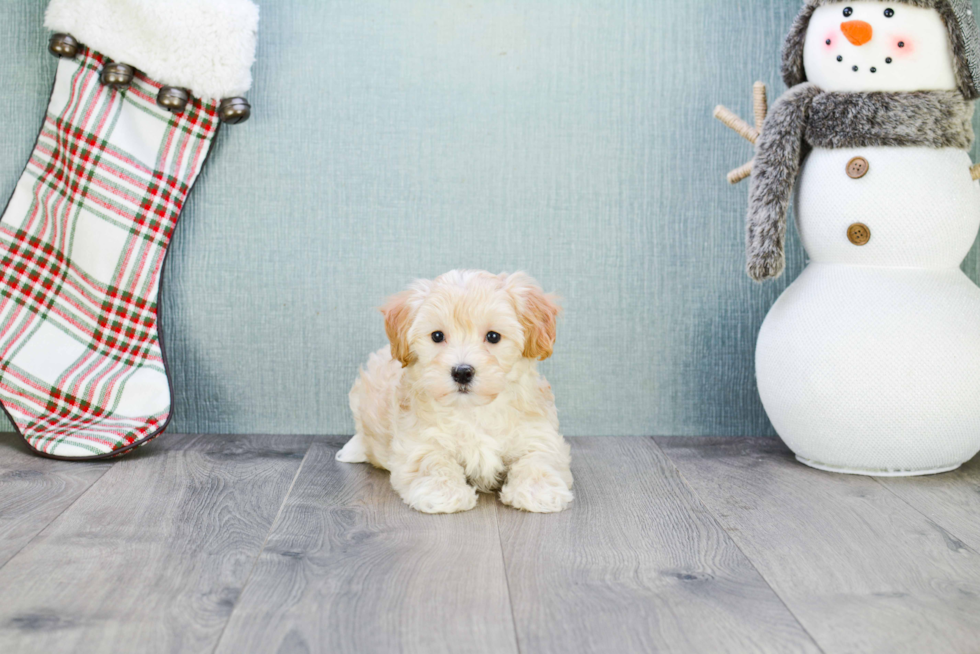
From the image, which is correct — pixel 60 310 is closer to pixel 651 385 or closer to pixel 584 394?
pixel 584 394

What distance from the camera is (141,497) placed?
5.24ft

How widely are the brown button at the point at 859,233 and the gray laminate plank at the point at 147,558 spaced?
1.27 metres

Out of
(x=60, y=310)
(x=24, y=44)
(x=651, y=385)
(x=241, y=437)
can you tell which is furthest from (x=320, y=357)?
(x=24, y=44)

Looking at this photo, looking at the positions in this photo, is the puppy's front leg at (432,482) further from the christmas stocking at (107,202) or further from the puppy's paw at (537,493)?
the christmas stocking at (107,202)

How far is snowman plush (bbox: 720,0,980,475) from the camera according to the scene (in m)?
1.70

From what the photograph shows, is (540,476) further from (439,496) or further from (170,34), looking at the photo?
(170,34)

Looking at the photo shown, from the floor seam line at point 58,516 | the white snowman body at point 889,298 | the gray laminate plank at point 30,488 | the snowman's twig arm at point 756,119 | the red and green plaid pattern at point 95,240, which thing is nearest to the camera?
the floor seam line at point 58,516

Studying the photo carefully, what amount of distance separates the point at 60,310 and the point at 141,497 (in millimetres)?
633

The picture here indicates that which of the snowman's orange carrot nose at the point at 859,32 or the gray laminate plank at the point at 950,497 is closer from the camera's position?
the gray laminate plank at the point at 950,497

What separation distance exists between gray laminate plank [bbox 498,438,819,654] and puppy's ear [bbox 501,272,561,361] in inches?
11.9

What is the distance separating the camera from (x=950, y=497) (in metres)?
1.63

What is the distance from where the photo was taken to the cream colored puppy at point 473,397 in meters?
1.52

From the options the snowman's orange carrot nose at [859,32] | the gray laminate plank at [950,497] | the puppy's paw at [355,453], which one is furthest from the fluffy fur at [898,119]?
the puppy's paw at [355,453]

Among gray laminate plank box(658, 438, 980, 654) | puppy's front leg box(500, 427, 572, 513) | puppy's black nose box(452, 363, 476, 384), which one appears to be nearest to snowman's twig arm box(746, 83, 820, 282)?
gray laminate plank box(658, 438, 980, 654)
